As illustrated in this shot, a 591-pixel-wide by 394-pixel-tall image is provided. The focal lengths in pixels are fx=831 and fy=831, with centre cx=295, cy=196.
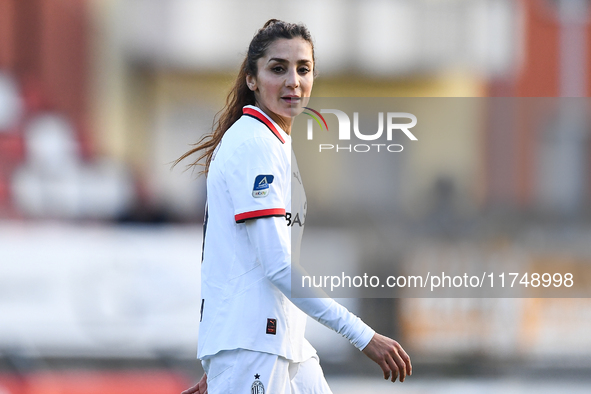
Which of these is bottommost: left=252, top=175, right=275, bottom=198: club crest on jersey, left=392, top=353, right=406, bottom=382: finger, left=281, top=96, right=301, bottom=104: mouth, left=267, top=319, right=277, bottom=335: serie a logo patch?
left=392, top=353, right=406, bottom=382: finger

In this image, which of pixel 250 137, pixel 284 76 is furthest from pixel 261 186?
pixel 284 76

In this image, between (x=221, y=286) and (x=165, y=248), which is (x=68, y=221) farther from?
(x=221, y=286)

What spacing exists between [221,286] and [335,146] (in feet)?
2.31

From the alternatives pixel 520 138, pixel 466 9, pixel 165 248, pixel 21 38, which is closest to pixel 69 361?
pixel 165 248

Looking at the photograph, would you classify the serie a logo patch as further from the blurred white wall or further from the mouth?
the blurred white wall

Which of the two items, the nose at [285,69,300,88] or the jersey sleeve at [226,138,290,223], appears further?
the nose at [285,69,300,88]

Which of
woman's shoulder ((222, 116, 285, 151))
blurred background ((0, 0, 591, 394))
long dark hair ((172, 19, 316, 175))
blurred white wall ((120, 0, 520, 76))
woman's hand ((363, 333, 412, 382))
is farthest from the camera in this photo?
blurred white wall ((120, 0, 520, 76))

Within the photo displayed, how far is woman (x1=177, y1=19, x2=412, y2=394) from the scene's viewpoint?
2254 millimetres

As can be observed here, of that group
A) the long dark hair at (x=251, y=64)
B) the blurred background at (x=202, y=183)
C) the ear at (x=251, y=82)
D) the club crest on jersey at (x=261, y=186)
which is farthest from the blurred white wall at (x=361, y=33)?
the club crest on jersey at (x=261, y=186)

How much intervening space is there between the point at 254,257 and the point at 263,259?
0.07 meters

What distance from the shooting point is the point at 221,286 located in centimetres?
235

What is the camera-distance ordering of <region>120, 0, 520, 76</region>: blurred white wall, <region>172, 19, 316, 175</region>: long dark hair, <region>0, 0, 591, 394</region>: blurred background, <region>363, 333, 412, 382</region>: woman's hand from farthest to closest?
<region>120, 0, 520, 76</region>: blurred white wall → <region>0, 0, 591, 394</region>: blurred background → <region>172, 19, 316, 175</region>: long dark hair → <region>363, 333, 412, 382</region>: woman's hand

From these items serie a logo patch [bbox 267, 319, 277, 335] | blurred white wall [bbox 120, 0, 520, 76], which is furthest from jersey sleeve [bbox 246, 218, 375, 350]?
blurred white wall [bbox 120, 0, 520, 76]

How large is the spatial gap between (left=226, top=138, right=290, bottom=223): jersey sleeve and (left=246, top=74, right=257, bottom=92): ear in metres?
0.24
